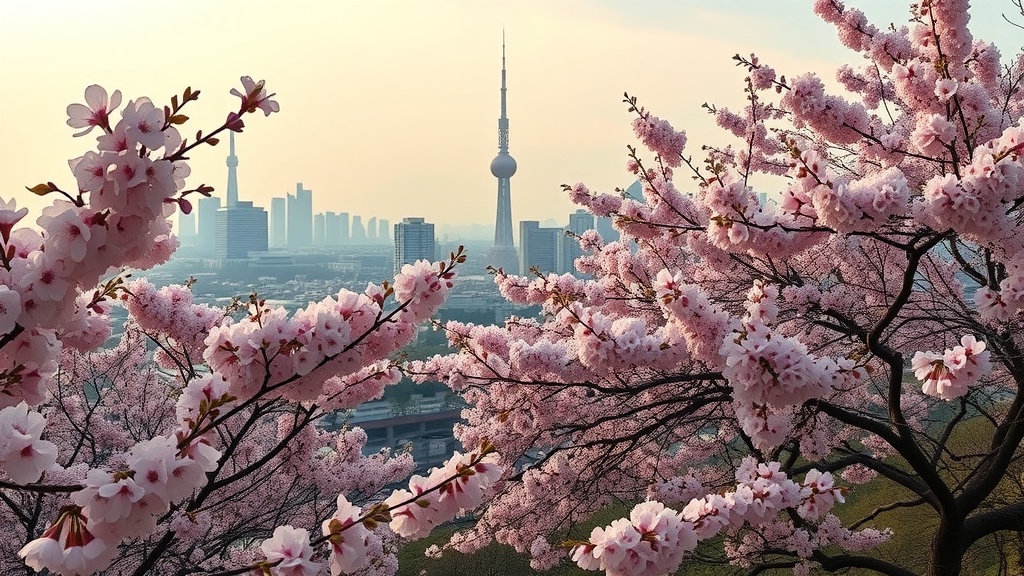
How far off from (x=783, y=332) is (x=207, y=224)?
30.2 meters

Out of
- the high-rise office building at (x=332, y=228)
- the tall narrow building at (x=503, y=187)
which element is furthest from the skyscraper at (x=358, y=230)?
the tall narrow building at (x=503, y=187)

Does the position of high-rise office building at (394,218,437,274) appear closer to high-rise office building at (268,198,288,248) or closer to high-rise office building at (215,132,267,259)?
high-rise office building at (215,132,267,259)

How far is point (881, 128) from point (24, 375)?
563cm

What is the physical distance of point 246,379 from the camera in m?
2.04

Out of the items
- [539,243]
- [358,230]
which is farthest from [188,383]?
[358,230]

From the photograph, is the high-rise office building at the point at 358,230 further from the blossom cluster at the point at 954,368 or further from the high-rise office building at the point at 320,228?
the blossom cluster at the point at 954,368

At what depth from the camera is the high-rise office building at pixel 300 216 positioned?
185 feet

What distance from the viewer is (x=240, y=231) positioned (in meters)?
25.6

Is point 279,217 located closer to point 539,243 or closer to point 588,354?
point 539,243

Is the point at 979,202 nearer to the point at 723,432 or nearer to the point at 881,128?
the point at 881,128

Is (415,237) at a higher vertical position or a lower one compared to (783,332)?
higher

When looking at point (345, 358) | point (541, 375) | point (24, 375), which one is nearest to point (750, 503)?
point (541, 375)

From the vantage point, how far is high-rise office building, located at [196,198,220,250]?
28266 millimetres

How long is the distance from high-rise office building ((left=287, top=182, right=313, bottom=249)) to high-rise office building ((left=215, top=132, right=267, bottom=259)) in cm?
3009
